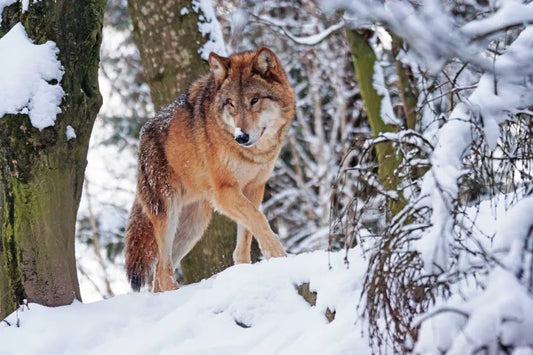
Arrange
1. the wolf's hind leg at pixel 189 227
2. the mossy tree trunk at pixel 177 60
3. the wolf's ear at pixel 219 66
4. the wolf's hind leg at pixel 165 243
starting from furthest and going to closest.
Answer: the mossy tree trunk at pixel 177 60
the wolf's hind leg at pixel 189 227
the wolf's hind leg at pixel 165 243
the wolf's ear at pixel 219 66

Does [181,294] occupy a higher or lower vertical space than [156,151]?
lower

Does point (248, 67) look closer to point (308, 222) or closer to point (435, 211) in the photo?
point (435, 211)

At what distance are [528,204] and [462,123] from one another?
0.46m

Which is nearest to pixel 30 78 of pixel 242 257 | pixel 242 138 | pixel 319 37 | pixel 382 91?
pixel 242 138

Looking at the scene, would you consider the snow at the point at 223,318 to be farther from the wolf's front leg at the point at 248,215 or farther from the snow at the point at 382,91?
the snow at the point at 382,91

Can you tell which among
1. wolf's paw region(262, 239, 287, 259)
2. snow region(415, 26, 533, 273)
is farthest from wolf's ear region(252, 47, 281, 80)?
snow region(415, 26, 533, 273)

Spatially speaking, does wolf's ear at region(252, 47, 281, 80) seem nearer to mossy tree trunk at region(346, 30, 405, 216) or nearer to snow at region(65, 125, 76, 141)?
snow at region(65, 125, 76, 141)

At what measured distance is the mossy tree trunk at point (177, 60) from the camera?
813cm

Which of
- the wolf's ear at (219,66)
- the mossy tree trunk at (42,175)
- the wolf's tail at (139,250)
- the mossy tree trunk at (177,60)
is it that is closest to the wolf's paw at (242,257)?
the wolf's tail at (139,250)

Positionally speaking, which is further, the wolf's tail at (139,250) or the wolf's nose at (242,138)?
the wolf's tail at (139,250)

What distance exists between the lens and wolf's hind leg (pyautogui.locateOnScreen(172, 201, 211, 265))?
754 cm

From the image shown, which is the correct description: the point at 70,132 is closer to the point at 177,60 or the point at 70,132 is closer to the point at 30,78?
the point at 30,78

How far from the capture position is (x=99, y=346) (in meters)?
5.04

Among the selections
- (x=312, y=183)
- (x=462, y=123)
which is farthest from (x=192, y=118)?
(x=312, y=183)
